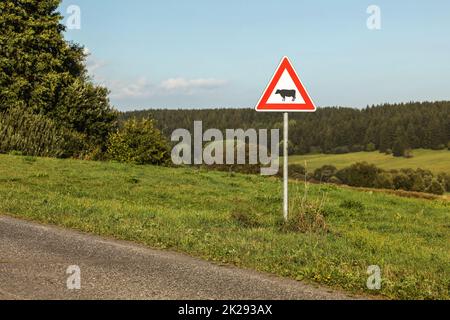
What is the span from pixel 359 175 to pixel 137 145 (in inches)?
2377

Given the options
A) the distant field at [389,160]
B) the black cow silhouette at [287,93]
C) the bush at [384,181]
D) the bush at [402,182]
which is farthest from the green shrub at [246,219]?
the distant field at [389,160]

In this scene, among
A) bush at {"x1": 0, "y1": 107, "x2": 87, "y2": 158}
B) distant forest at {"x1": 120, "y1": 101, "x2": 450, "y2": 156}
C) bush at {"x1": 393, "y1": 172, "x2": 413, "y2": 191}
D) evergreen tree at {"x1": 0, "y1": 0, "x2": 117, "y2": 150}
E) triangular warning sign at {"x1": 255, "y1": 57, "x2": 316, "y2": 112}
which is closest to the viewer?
triangular warning sign at {"x1": 255, "y1": 57, "x2": 316, "y2": 112}

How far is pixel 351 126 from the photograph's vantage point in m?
127

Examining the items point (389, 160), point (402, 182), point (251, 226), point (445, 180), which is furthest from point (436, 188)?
point (251, 226)

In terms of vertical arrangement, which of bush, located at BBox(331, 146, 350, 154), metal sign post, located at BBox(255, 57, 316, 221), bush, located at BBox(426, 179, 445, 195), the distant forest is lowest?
bush, located at BBox(426, 179, 445, 195)

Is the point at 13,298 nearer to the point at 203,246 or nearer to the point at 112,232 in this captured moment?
the point at 203,246

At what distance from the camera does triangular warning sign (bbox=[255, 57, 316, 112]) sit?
11336 mm

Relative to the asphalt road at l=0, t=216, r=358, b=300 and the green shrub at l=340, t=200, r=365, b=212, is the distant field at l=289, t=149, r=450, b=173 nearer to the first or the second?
Answer: the green shrub at l=340, t=200, r=365, b=212

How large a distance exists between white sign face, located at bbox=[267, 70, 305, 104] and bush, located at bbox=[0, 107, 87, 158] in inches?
1089

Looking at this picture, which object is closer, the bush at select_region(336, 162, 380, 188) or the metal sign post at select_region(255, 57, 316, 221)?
the metal sign post at select_region(255, 57, 316, 221)

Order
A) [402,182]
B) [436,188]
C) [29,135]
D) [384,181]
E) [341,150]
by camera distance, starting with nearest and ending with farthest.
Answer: [29,135], [436,188], [384,181], [402,182], [341,150]

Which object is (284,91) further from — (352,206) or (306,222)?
(352,206)

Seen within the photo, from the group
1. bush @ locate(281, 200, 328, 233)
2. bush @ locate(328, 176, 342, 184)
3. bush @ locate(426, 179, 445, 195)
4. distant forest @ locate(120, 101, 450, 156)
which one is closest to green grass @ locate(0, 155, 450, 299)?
bush @ locate(281, 200, 328, 233)

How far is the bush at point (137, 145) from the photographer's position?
4284cm
